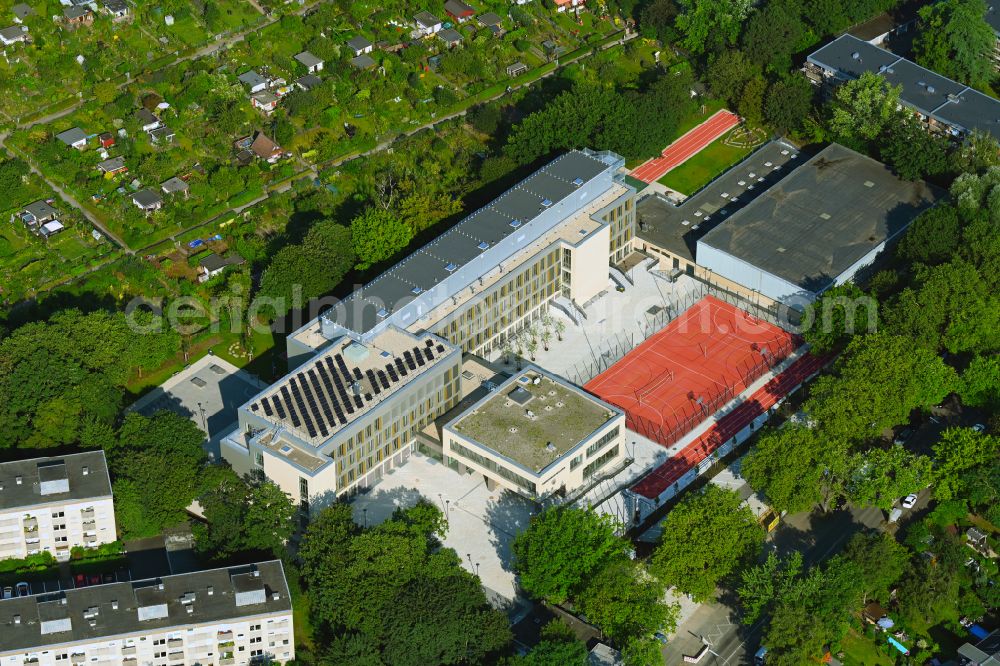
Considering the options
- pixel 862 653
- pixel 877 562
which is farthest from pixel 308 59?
Answer: pixel 862 653

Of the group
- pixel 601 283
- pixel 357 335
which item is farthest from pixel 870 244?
pixel 357 335

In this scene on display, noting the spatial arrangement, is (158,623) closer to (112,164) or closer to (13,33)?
(112,164)

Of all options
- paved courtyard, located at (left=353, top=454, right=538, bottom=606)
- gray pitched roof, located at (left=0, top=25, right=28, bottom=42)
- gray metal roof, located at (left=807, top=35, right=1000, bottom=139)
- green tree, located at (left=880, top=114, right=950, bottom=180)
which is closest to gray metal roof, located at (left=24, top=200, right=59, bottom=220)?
gray pitched roof, located at (left=0, top=25, right=28, bottom=42)

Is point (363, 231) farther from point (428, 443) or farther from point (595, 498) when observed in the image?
point (595, 498)

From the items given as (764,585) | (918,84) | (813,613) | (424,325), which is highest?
(918,84)

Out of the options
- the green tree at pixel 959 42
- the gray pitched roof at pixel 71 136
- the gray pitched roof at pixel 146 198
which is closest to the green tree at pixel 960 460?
the green tree at pixel 959 42
